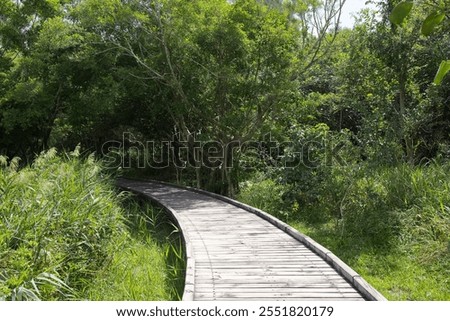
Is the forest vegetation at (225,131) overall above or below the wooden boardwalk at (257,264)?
above

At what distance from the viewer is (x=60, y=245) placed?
15.9 ft

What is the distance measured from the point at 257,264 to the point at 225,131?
7.22m

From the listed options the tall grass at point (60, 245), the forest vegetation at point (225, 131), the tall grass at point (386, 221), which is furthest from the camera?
the tall grass at point (386, 221)

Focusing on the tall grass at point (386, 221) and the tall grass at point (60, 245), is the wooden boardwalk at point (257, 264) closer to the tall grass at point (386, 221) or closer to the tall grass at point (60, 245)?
the tall grass at point (60, 245)

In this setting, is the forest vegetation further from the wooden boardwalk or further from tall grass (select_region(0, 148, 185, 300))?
the wooden boardwalk

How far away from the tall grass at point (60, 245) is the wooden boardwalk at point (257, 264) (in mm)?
659

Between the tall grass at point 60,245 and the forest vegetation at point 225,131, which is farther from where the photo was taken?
the forest vegetation at point 225,131

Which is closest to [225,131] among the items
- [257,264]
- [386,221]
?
[386,221]

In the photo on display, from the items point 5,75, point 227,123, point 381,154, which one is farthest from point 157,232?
point 5,75

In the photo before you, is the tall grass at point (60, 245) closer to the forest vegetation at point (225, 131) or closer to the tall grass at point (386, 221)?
the forest vegetation at point (225, 131)

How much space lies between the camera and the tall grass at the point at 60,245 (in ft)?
13.2

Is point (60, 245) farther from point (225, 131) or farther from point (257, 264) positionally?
point (225, 131)

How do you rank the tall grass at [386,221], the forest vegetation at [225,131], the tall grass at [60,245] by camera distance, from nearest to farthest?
the tall grass at [60,245] < the forest vegetation at [225,131] < the tall grass at [386,221]

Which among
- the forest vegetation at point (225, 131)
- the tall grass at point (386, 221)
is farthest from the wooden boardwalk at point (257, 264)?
the tall grass at point (386, 221)
